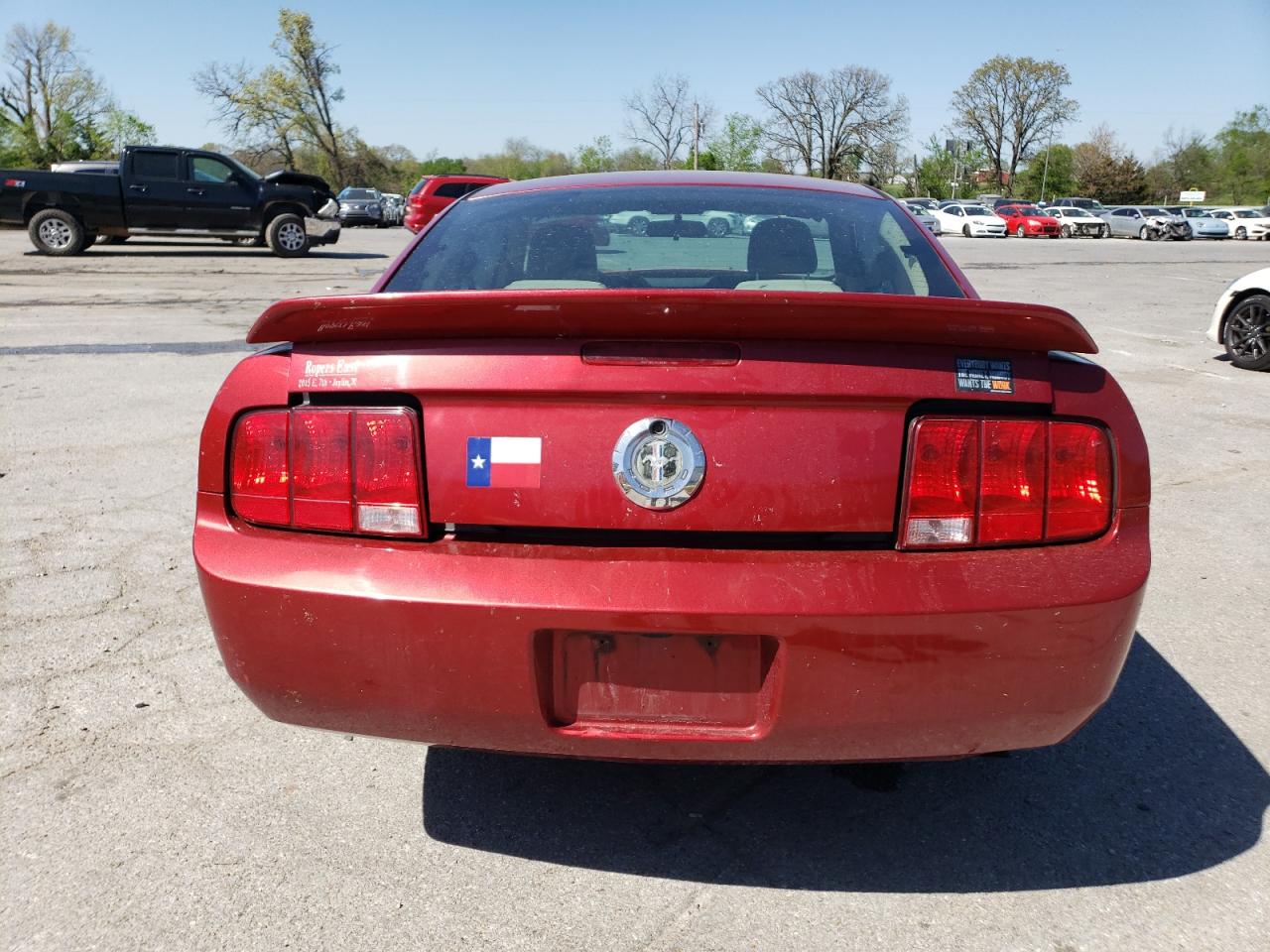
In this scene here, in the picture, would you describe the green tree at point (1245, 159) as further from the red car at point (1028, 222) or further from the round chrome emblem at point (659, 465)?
the round chrome emblem at point (659, 465)

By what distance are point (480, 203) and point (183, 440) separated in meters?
3.53

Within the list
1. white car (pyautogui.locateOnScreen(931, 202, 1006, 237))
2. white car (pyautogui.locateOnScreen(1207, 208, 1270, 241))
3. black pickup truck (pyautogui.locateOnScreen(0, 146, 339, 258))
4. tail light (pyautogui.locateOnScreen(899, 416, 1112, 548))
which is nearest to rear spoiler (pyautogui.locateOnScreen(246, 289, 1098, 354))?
tail light (pyautogui.locateOnScreen(899, 416, 1112, 548))

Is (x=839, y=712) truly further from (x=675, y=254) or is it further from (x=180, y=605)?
(x=180, y=605)

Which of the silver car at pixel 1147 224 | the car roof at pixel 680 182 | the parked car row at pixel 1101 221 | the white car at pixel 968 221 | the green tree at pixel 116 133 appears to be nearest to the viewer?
the car roof at pixel 680 182

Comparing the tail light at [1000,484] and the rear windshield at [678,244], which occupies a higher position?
the rear windshield at [678,244]

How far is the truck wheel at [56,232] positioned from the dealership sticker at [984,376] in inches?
797

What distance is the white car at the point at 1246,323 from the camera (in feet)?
30.7

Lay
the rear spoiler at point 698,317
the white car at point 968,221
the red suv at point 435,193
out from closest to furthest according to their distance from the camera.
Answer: the rear spoiler at point 698,317 → the red suv at point 435,193 → the white car at point 968,221

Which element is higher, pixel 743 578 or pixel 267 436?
pixel 267 436

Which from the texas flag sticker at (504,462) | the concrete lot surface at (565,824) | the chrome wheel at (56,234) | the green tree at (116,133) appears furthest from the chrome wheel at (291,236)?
the green tree at (116,133)

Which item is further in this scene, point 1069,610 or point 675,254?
point 675,254

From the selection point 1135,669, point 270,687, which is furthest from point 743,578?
point 1135,669

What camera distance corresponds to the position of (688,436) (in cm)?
196

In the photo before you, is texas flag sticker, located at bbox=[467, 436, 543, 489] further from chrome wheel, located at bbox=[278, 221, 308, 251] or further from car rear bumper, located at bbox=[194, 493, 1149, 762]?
chrome wheel, located at bbox=[278, 221, 308, 251]
